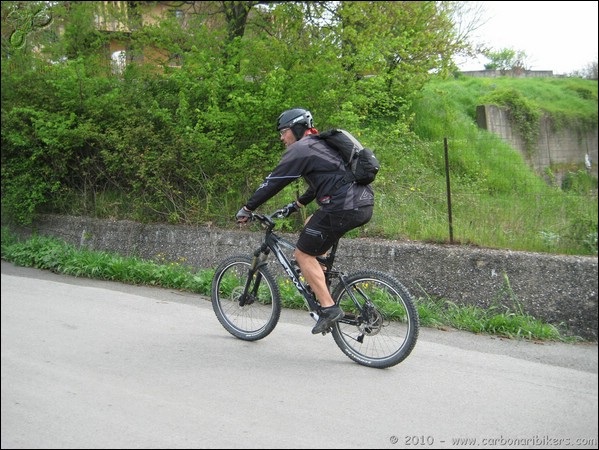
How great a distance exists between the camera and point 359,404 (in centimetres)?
436

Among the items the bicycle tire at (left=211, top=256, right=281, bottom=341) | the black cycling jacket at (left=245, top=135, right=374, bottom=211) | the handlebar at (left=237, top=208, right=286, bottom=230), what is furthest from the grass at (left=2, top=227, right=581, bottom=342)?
the black cycling jacket at (left=245, top=135, right=374, bottom=211)

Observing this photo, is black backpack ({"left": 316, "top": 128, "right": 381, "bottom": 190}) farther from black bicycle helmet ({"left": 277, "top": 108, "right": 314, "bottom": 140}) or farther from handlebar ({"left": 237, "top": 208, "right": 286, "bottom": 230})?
handlebar ({"left": 237, "top": 208, "right": 286, "bottom": 230})

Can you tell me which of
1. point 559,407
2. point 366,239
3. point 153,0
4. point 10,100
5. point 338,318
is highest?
point 153,0

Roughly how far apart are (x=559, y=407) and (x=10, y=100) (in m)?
10.1

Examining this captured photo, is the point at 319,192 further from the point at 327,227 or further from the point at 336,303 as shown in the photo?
the point at 336,303

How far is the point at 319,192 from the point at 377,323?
114 centimetres

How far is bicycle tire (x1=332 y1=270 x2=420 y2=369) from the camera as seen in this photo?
16.1 ft

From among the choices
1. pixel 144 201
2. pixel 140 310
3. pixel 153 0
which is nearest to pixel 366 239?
pixel 140 310

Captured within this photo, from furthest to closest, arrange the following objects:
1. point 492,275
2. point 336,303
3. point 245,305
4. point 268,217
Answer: point 492,275 → point 245,305 → point 268,217 → point 336,303

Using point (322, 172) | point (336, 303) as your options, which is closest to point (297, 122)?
point (322, 172)

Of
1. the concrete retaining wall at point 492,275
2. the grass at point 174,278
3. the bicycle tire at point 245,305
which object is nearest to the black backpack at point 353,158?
the bicycle tire at point 245,305

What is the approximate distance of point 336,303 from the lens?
17.3 ft

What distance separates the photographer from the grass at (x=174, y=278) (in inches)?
235

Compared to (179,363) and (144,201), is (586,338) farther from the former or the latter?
(144,201)
